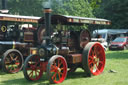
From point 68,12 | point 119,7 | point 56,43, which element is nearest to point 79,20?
point 56,43

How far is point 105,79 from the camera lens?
711cm

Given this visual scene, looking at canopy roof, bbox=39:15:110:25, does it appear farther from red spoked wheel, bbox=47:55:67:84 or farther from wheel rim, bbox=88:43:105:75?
red spoked wheel, bbox=47:55:67:84

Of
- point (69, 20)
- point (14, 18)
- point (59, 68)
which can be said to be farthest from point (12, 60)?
point (69, 20)

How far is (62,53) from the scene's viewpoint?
23.6 feet

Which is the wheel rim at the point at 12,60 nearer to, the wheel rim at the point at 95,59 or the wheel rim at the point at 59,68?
the wheel rim at the point at 59,68

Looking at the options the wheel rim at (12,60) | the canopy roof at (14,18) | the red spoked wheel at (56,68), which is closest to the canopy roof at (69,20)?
the red spoked wheel at (56,68)

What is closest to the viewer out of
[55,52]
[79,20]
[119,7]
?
[55,52]

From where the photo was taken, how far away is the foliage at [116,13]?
3299cm

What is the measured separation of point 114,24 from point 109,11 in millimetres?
2259

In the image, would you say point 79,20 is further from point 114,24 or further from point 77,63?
point 114,24

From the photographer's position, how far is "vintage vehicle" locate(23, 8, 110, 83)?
22.3 feet

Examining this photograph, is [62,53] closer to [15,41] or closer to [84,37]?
[84,37]

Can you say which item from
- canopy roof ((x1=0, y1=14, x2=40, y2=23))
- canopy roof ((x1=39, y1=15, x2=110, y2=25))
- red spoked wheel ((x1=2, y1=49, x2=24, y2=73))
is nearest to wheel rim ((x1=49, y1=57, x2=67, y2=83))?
canopy roof ((x1=39, y1=15, x2=110, y2=25))

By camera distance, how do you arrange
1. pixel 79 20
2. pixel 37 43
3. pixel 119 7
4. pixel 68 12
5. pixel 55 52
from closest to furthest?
pixel 55 52 → pixel 79 20 → pixel 37 43 → pixel 68 12 → pixel 119 7
